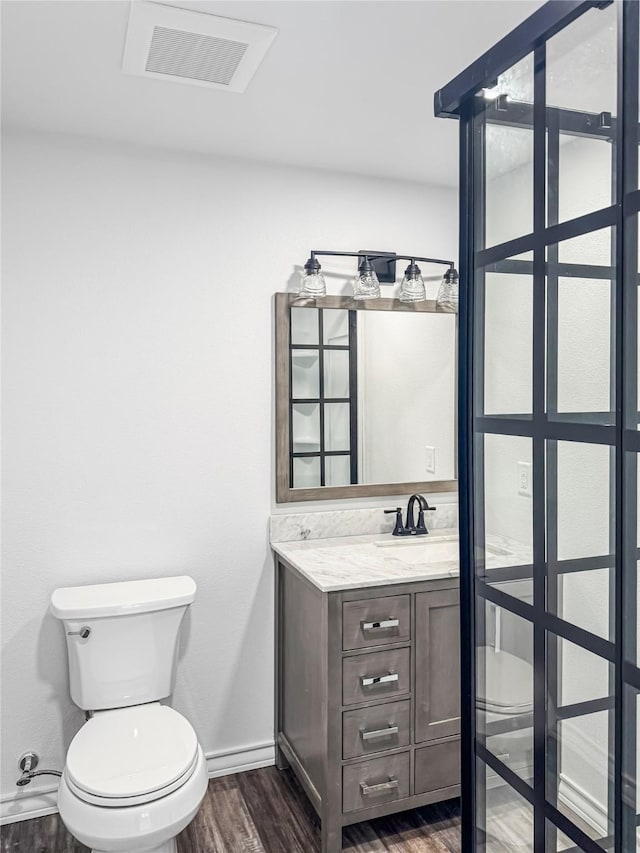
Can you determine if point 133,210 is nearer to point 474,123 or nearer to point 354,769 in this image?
point 474,123

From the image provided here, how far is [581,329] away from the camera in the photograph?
1.20 m

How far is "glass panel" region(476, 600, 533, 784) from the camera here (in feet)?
4.45

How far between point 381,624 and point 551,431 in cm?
119

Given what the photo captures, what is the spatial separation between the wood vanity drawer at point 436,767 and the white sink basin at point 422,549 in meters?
0.64

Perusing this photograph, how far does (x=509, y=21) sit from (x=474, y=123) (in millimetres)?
411

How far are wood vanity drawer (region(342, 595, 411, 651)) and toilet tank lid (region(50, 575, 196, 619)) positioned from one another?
587 millimetres

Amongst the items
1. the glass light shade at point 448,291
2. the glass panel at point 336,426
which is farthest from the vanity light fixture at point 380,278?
the glass panel at point 336,426

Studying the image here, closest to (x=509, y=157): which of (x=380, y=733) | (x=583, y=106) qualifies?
(x=583, y=106)

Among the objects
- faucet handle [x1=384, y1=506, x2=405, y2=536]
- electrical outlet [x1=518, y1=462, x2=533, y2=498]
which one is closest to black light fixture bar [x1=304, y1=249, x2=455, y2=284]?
faucet handle [x1=384, y1=506, x2=405, y2=536]

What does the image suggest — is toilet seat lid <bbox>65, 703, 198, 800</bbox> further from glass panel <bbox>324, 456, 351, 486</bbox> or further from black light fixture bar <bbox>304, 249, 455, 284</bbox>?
black light fixture bar <bbox>304, 249, 455, 284</bbox>

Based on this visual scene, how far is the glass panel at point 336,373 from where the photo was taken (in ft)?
9.18

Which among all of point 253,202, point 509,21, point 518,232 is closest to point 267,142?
point 253,202

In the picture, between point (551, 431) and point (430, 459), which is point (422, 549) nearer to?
point (430, 459)

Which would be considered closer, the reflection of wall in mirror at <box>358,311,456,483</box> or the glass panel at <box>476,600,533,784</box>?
the glass panel at <box>476,600,533,784</box>
